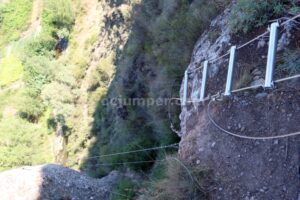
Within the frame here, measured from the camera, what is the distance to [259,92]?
495 cm

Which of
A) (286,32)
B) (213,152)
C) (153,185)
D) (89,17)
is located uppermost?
(89,17)

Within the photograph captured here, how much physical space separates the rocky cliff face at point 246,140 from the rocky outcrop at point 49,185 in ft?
15.4

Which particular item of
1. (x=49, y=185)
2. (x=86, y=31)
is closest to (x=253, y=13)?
(x=49, y=185)

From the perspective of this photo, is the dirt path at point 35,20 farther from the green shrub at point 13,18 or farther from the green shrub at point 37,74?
the green shrub at point 37,74

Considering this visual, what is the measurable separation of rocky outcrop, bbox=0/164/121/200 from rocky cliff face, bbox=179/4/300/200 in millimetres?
4683

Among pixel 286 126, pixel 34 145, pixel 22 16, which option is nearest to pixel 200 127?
pixel 286 126

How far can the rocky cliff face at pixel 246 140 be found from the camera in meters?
4.36

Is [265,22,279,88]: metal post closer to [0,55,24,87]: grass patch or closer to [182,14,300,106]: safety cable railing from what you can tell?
[182,14,300,106]: safety cable railing

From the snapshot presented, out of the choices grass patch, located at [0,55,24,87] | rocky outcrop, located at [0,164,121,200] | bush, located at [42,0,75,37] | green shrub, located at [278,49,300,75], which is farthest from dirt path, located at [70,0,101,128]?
green shrub, located at [278,49,300,75]

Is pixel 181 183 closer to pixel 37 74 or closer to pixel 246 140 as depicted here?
pixel 246 140

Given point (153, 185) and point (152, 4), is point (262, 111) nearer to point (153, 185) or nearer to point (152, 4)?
point (153, 185)

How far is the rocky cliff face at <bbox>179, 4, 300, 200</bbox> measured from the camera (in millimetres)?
4363

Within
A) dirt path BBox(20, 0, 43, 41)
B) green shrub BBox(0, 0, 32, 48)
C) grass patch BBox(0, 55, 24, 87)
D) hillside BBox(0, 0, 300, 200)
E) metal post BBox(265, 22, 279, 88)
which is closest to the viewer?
metal post BBox(265, 22, 279, 88)

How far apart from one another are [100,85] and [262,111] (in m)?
11.2
